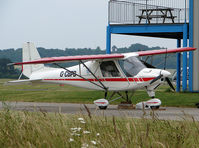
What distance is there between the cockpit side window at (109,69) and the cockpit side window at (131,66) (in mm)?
367

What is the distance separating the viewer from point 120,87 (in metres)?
19.3

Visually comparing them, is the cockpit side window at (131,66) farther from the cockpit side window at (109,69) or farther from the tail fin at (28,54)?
the tail fin at (28,54)

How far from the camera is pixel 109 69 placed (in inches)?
774

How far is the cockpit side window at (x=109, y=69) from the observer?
19.5 metres

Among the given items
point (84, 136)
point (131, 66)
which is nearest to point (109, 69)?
point (131, 66)

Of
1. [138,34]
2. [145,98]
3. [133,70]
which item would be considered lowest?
[145,98]

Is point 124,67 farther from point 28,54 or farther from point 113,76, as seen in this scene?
point 28,54

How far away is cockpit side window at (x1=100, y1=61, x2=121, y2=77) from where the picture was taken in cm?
1947

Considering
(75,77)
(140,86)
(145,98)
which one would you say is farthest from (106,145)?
(145,98)

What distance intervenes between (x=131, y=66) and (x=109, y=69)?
1.17 meters

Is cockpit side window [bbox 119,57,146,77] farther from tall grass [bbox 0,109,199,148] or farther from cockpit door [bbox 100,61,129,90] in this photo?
tall grass [bbox 0,109,199,148]

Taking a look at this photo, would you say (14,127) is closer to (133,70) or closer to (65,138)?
(65,138)

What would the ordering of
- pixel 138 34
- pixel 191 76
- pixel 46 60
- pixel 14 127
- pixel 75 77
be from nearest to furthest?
1. pixel 14 127
2. pixel 46 60
3. pixel 75 77
4. pixel 191 76
5. pixel 138 34

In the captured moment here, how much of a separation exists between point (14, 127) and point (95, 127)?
1385 mm
